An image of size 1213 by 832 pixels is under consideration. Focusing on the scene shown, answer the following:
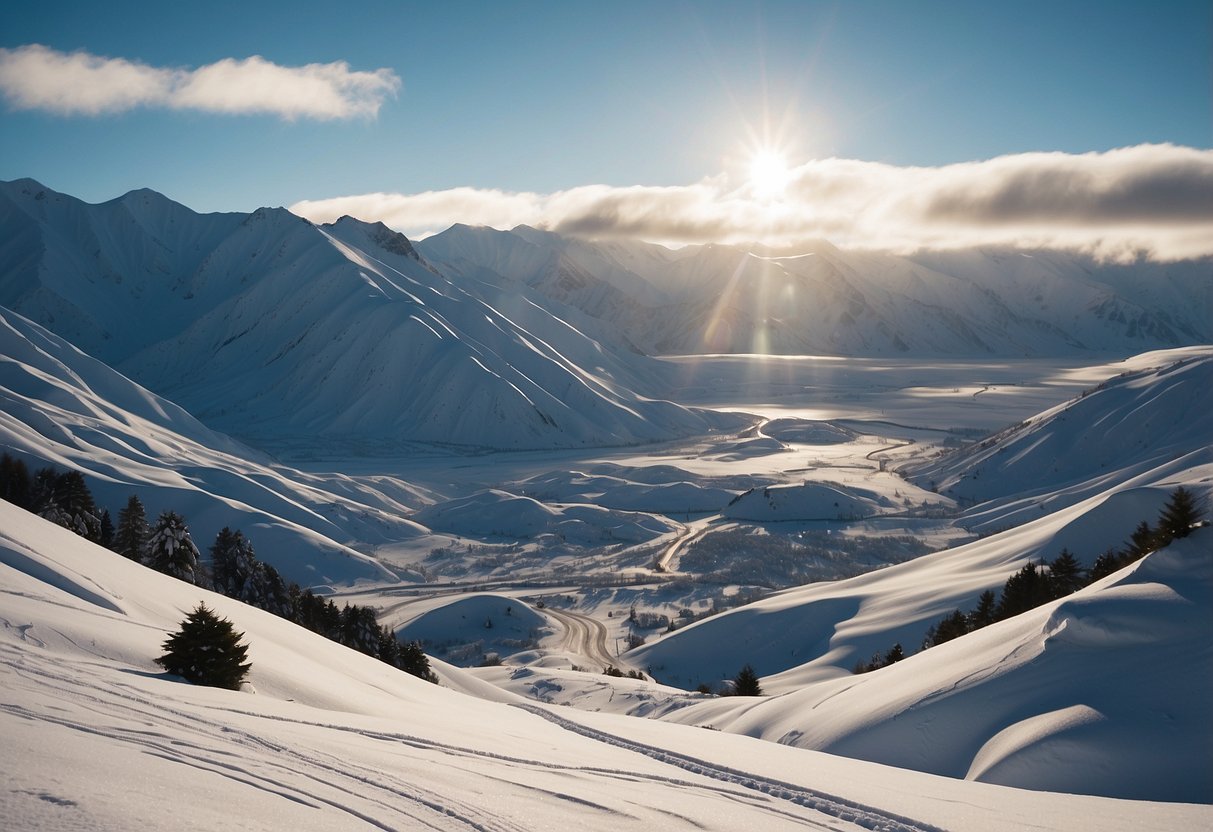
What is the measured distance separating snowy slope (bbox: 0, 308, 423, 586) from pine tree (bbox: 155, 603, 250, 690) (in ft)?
171

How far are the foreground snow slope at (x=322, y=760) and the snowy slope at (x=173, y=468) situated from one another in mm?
48581

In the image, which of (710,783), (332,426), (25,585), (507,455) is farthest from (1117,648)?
(332,426)

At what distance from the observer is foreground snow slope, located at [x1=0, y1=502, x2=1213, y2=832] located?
632 cm

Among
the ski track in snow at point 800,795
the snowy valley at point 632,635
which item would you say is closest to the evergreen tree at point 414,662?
the snowy valley at point 632,635

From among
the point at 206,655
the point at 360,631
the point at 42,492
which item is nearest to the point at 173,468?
the point at 42,492

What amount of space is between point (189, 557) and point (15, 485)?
37.8ft

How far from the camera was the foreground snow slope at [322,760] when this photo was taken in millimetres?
6316

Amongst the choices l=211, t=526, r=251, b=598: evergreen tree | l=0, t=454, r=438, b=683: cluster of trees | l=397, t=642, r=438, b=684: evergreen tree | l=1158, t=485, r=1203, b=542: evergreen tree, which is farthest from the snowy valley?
l=211, t=526, r=251, b=598: evergreen tree

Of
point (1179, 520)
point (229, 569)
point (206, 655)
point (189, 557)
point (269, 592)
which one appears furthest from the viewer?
point (229, 569)

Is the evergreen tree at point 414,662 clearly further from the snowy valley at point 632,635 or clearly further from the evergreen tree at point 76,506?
the evergreen tree at point 76,506

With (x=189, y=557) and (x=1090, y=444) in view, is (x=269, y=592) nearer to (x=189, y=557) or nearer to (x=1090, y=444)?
(x=189, y=557)

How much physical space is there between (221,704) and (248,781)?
3297 mm

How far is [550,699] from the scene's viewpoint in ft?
104

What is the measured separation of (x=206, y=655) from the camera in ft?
38.3
